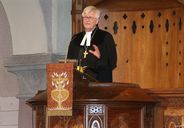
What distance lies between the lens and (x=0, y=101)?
6836 mm

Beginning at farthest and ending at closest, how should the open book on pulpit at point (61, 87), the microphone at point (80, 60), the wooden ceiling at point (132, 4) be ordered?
the wooden ceiling at point (132, 4) → the microphone at point (80, 60) → the open book on pulpit at point (61, 87)

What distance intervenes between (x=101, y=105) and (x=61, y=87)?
304 millimetres

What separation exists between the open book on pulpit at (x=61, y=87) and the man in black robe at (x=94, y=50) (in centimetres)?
35

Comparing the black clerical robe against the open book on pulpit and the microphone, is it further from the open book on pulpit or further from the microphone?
the open book on pulpit

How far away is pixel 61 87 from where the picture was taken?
4488mm

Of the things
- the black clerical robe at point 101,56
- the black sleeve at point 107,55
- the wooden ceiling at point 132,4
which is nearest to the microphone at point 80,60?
the black clerical robe at point 101,56

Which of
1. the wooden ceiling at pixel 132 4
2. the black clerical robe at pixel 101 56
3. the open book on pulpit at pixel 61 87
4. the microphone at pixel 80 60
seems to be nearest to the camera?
the open book on pulpit at pixel 61 87

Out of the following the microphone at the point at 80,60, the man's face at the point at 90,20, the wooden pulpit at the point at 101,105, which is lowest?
the wooden pulpit at the point at 101,105

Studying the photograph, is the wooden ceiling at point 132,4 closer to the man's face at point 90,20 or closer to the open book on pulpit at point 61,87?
the man's face at point 90,20

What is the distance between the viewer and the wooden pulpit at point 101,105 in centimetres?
446

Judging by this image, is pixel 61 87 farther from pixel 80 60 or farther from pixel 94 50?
pixel 94 50

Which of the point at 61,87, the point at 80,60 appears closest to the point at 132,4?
the point at 80,60

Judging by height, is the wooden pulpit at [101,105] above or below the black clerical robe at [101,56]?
below

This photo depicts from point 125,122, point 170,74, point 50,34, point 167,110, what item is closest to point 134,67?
point 170,74
